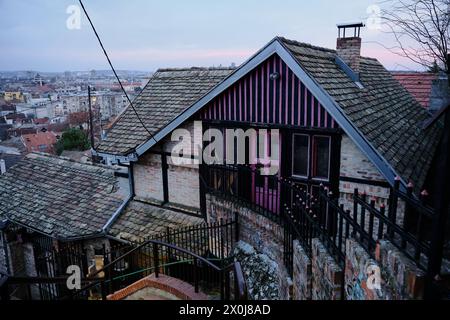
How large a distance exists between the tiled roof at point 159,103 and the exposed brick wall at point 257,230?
2865 millimetres

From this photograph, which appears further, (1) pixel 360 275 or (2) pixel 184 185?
(2) pixel 184 185

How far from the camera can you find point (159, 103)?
1204 centimetres

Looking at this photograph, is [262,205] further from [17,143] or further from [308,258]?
[17,143]

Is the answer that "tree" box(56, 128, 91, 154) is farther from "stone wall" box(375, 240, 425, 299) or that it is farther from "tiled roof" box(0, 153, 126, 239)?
"stone wall" box(375, 240, 425, 299)

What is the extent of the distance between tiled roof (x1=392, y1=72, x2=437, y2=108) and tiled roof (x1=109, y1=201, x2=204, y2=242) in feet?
40.8

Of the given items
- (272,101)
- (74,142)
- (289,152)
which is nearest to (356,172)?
(289,152)

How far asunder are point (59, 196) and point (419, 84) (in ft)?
56.9

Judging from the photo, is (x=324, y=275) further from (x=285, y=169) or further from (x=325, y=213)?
(x=285, y=169)

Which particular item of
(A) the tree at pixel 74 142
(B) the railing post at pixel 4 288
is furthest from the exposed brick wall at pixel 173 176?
(A) the tree at pixel 74 142

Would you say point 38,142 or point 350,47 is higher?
point 350,47

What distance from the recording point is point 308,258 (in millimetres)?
5711

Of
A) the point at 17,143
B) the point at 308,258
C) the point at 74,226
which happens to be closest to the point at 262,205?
the point at 308,258

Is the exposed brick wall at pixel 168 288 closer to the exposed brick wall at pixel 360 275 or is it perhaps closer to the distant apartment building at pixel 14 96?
the exposed brick wall at pixel 360 275

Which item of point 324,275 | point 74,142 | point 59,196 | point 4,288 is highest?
point 4,288
